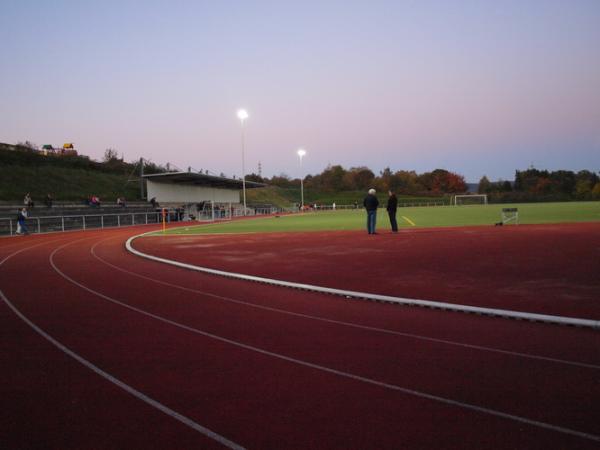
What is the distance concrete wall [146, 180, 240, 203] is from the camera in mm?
46375

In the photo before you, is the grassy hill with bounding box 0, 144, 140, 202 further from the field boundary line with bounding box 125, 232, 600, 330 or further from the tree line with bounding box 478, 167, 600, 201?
the tree line with bounding box 478, 167, 600, 201

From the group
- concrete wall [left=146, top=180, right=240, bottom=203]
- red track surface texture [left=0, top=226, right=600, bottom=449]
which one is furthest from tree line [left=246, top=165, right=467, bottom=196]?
red track surface texture [left=0, top=226, right=600, bottom=449]

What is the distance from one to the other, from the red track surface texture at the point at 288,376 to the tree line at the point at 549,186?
9240cm

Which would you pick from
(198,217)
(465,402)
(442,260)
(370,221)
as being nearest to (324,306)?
(465,402)

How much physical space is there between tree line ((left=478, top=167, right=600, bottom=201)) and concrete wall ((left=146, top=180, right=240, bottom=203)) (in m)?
59.1

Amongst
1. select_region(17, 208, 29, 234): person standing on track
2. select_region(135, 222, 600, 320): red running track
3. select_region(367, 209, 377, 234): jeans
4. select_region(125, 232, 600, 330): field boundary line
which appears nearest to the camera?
select_region(125, 232, 600, 330): field boundary line

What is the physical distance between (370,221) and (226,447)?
1767cm

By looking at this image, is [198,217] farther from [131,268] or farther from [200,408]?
[200,408]

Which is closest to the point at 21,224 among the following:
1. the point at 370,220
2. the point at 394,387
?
the point at 370,220

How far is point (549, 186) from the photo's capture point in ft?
355

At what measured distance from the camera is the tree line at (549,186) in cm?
9196

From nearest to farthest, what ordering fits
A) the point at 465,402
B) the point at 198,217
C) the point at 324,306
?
the point at 465,402 → the point at 324,306 → the point at 198,217

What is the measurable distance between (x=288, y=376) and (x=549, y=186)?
121054 millimetres

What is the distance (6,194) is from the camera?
38.8m
